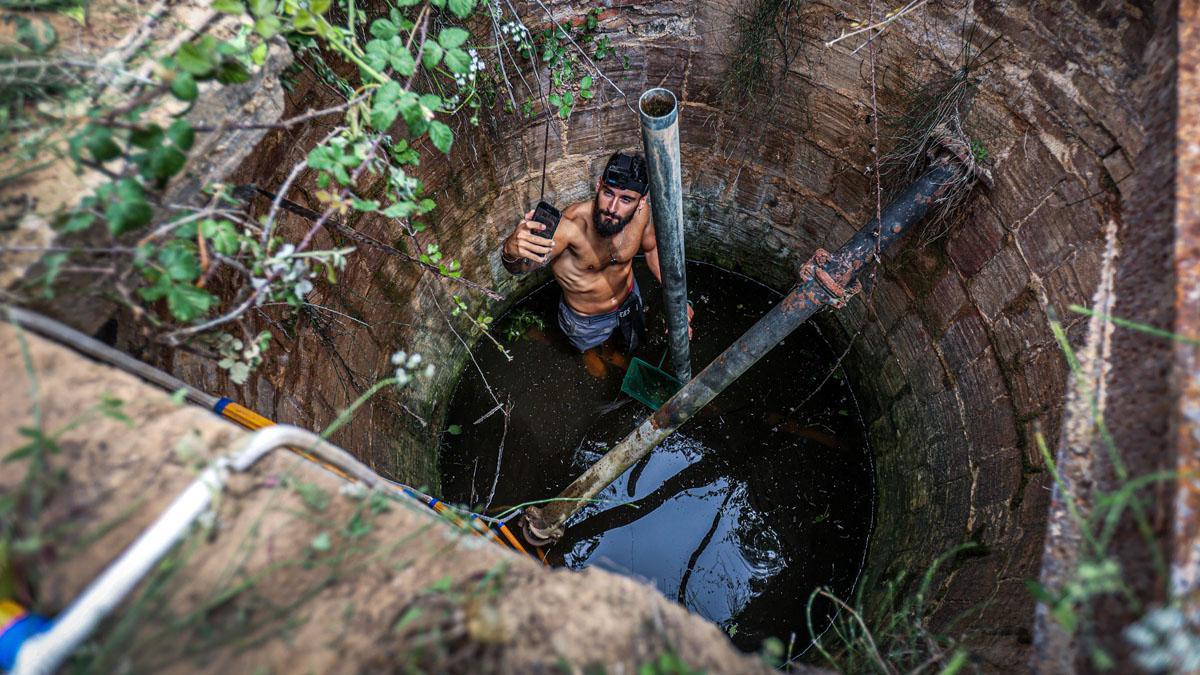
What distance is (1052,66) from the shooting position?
2422 mm

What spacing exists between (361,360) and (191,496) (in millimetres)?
2115

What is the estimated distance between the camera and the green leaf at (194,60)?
1444mm

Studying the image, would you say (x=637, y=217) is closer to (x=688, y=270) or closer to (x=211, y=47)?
(x=688, y=270)

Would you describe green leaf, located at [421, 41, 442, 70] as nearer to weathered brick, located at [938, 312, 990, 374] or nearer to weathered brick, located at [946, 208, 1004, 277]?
weathered brick, located at [946, 208, 1004, 277]

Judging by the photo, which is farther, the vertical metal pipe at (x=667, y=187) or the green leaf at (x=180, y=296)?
the vertical metal pipe at (x=667, y=187)

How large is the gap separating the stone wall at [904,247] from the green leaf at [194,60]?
809 mm

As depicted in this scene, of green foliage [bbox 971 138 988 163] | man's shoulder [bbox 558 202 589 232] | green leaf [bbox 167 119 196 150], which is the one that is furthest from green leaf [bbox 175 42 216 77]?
green foliage [bbox 971 138 988 163]

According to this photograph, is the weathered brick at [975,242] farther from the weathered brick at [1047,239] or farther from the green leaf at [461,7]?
the green leaf at [461,7]

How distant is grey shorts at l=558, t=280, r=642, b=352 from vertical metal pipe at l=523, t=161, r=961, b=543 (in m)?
1.10

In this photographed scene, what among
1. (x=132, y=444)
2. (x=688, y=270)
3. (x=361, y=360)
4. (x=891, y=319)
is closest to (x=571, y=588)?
(x=132, y=444)

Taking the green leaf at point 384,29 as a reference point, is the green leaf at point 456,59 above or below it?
above

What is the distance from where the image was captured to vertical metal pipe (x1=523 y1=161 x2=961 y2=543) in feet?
9.40

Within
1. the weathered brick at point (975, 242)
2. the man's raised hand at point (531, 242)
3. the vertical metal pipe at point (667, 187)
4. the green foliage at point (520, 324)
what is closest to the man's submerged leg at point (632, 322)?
the green foliage at point (520, 324)

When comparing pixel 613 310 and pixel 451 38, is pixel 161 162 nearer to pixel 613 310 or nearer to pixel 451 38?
pixel 451 38
